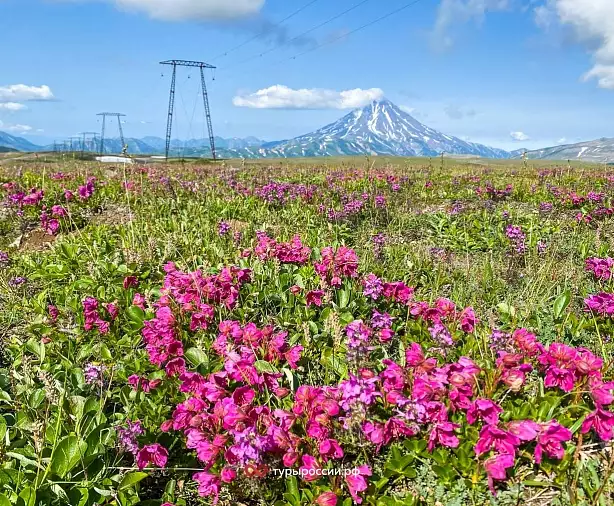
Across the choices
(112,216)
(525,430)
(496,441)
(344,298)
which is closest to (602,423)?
(525,430)

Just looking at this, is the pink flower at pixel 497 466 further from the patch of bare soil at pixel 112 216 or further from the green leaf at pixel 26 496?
the patch of bare soil at pixel 112 216

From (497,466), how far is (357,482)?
0.75m

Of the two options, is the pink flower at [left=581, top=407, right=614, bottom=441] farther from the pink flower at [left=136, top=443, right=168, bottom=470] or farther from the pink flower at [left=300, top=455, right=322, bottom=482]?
the pink flower at [left=136, top=443, right=168, bottom=470]

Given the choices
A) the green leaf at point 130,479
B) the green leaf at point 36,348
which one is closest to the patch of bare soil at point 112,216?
the green leaf at point 36,348

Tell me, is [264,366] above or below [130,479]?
above

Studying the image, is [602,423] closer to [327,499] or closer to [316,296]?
[327,499]

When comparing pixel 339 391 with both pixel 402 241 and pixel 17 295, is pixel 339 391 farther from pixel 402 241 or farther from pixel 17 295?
pixel 402 241

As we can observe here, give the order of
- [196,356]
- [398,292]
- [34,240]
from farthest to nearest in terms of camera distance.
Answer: [34,240], [398,292], [196,356]

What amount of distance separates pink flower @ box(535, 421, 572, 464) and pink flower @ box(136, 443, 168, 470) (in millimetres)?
2090

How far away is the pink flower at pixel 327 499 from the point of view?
2393 millimetres

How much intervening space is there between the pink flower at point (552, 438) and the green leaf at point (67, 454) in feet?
7.99

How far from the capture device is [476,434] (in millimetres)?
2619

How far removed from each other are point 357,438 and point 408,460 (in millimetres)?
311

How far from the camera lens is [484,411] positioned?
251 cm
